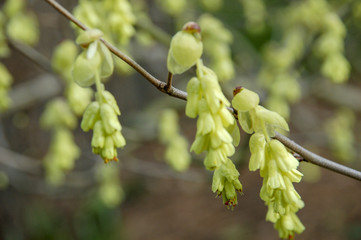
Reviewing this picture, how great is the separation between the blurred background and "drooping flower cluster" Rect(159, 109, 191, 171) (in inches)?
18.3

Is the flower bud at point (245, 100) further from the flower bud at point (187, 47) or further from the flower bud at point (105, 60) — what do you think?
the flower bud at point (105, 60)

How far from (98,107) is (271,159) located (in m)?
0.47

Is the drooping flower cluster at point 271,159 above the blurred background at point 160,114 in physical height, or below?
below

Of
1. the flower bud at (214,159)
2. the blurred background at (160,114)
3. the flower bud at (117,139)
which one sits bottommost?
the flower bud at (214,159)

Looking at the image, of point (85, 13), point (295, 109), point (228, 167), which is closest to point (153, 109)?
point (295, 109)

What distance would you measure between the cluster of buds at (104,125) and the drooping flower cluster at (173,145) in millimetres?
1357

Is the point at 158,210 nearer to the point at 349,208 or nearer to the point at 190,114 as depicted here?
the point at 349,208

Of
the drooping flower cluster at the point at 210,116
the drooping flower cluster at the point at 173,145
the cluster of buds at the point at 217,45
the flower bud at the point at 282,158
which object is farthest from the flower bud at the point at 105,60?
the drooping flower cluster at the point at 173,145

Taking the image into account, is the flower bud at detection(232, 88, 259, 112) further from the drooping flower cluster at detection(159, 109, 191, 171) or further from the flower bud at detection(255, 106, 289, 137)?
the drooping flower cluster at detection(159, 109, 191, 171)

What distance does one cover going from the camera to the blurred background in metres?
2.36

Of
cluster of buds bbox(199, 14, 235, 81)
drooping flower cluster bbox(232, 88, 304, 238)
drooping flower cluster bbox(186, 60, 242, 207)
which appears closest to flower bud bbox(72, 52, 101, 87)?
drooping flower cluster bbox(186, 60, 242, 207)

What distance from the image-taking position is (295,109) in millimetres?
5180

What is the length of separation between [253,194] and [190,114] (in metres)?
5.12

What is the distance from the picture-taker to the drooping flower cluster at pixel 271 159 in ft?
3.21
